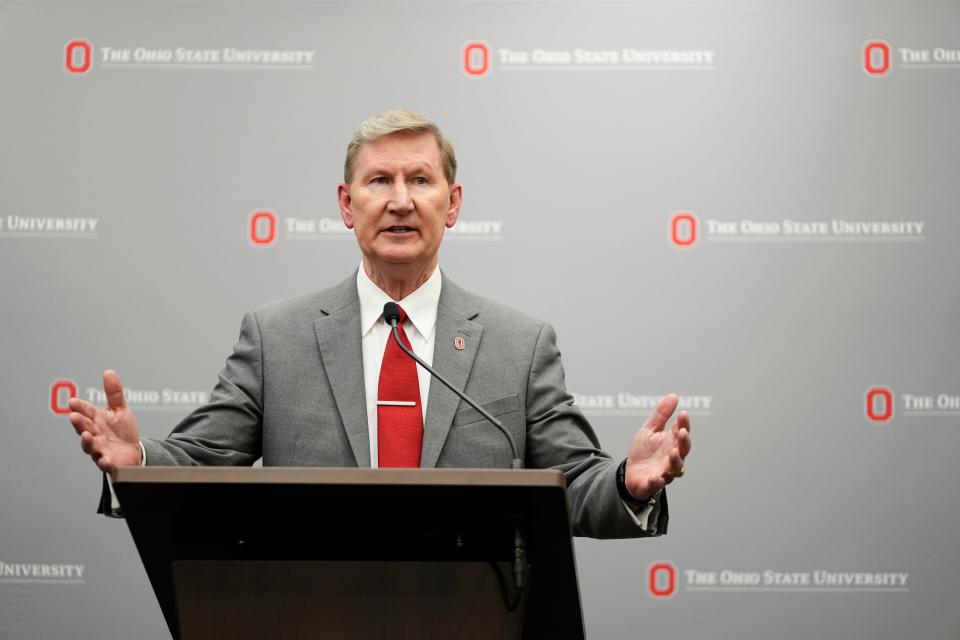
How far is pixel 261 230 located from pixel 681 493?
1798 mm

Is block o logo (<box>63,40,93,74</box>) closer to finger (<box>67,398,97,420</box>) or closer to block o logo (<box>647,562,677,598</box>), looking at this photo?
finger (<box>67,398,97,420</box>)

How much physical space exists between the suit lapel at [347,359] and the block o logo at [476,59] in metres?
1.49

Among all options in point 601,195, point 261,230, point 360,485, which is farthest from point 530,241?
point 360,485

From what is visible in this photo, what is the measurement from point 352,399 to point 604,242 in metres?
1.62

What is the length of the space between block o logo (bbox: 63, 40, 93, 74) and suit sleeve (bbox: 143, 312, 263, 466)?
1.87 m

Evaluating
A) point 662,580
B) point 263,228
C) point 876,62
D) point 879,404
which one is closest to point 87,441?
point 263,228

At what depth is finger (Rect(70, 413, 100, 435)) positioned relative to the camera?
1734 millimetres

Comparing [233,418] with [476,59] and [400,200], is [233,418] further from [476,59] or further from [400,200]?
[476,59]

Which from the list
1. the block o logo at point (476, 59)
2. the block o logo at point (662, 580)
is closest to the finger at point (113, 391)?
the block o logo at point (662, 580)

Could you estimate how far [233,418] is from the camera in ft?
8.08

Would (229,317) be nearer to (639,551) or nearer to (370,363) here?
(370,363)

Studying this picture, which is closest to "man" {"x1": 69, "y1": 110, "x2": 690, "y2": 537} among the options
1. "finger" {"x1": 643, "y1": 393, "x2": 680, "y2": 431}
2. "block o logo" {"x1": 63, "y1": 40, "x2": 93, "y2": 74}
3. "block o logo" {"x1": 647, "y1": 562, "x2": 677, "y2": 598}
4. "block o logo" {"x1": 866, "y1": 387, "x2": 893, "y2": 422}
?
"finger" {"x1": 643, "y1": 393, "x2": 680, "y2": 431}

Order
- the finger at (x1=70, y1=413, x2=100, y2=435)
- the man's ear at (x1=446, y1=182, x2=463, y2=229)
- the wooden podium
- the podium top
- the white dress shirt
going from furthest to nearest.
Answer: the man's ear at (x1=446, y1=182, x2=463, y2=229) < the white dress shirt < the finger at (x1=70, y1=413, x2=100, y2=435) < the wooden podium < the podium top

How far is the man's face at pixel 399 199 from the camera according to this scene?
2.56 meters
